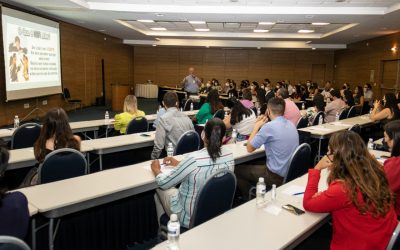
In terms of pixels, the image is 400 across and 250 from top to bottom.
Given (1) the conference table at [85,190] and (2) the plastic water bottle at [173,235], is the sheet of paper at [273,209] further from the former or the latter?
(1) the conference table at [85,190]

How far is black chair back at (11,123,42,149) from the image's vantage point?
461cm

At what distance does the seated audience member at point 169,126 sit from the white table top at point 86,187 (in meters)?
0.99

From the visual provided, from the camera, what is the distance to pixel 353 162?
85.4 inches

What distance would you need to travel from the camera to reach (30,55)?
972cm

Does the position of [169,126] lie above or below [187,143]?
above

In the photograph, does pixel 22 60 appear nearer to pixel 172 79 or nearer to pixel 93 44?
pixel 93 44

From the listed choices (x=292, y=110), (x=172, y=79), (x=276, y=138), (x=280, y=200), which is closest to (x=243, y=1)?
(x=292, y=110)

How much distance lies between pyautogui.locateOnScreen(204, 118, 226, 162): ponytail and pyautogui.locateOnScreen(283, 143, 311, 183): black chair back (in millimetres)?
1007

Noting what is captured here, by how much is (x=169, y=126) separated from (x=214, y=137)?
1.92 meters

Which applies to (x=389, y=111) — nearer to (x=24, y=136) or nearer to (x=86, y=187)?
(x=86, y=187)

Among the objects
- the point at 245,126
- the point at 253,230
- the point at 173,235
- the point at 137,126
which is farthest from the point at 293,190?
the point at 137,126

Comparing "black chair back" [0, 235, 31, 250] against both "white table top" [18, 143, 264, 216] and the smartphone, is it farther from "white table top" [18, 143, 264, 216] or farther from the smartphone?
the smartphone

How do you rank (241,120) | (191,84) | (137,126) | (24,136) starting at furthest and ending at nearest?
1. (191,84)
2. (137,126)
3. (241,120)
4. (24,136)

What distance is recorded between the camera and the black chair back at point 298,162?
3.46 m
